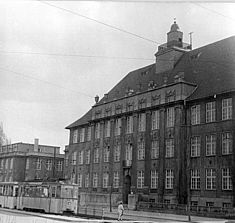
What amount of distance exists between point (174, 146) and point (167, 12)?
10039 millimetres

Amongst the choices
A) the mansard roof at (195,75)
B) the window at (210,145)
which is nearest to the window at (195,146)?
the window at (210,145)

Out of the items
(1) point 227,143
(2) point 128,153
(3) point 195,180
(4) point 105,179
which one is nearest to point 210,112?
(1) point 227,143

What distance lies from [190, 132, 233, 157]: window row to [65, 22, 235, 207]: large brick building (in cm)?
4

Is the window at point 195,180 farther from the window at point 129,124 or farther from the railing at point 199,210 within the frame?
the window at point 129,124

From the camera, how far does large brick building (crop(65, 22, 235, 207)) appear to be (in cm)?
1564

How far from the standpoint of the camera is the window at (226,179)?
1499 centimetres

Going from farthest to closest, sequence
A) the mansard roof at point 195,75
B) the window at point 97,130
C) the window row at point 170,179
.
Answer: the window at point 97,130, the window row at point 170,179, the mansard roof at point 195,75

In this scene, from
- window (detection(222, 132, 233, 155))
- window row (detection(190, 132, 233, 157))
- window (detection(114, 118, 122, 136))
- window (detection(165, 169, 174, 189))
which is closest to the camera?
window (detection(222, 132, 233, 155))

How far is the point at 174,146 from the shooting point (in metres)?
17.6

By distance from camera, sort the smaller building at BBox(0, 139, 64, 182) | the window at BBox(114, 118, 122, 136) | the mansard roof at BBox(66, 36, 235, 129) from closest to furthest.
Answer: the smaller building at BBox(0, 139, 64, 182) < the mansard roof at BBox(66, 36, 235, 129) < the window at BBox(114, 118, 122, 136)

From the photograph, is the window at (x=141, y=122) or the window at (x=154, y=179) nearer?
the window at (x=154, y=179)

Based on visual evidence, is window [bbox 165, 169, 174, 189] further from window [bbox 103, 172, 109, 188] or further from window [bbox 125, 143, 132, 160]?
window [bbox 103, 172, 109, 188]

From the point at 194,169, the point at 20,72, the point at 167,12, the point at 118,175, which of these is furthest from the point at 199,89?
the point at 20,72

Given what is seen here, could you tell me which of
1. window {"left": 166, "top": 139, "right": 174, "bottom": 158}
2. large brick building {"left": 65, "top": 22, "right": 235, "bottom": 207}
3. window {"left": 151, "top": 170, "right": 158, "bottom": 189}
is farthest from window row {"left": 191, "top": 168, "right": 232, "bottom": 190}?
window {"left": 151, "top": 170, "right": 158, "bottom": 189}
